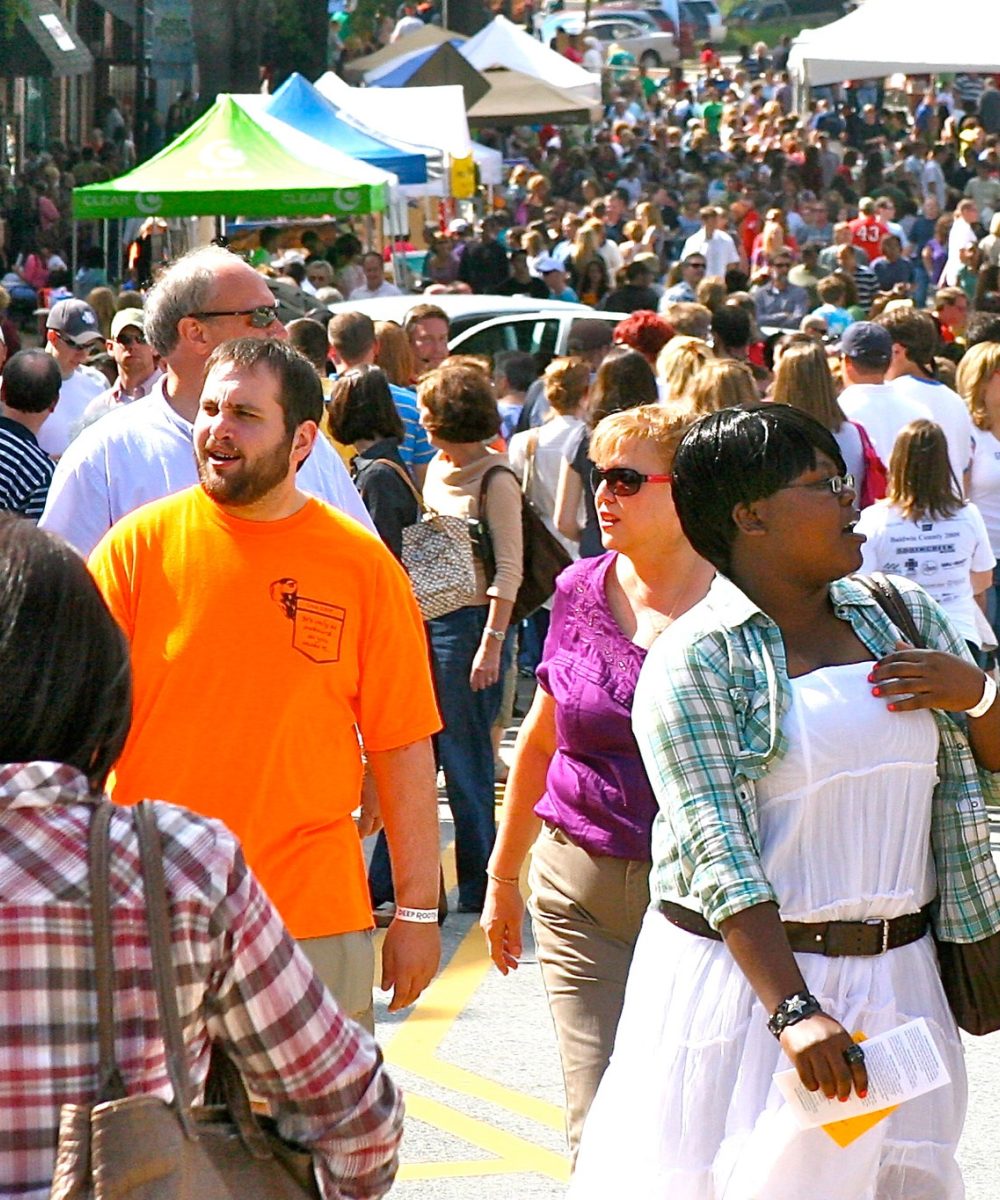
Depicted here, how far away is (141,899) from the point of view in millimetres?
2158

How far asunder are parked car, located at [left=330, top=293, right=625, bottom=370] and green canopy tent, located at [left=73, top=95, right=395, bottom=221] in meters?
0.84

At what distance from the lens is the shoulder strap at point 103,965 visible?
7.02 feet

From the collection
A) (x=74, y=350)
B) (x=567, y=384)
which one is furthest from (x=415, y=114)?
(x=567, y=384)

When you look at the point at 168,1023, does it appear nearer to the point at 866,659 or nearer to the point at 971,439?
the point at 866,659

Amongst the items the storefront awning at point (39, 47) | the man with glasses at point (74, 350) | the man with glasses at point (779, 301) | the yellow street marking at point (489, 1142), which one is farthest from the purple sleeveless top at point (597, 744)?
the storefront awning at point (39, 47)

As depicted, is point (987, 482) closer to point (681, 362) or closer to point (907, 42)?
point (681, 362)

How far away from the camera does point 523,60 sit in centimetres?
3331

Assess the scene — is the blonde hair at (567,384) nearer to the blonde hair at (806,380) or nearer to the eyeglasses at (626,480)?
the blonde hair at (806,380)

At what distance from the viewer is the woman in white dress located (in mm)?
3219

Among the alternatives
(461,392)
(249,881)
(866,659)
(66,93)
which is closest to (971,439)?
(461,392)

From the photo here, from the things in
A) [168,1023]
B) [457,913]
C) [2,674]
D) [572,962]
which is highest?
[2,674]

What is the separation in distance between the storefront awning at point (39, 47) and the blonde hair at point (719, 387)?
22.4m

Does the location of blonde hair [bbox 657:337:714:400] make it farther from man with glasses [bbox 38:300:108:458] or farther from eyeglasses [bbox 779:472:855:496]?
eyeglasses [bbox 779:472:855:496]

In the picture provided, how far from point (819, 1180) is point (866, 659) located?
2.51ft
